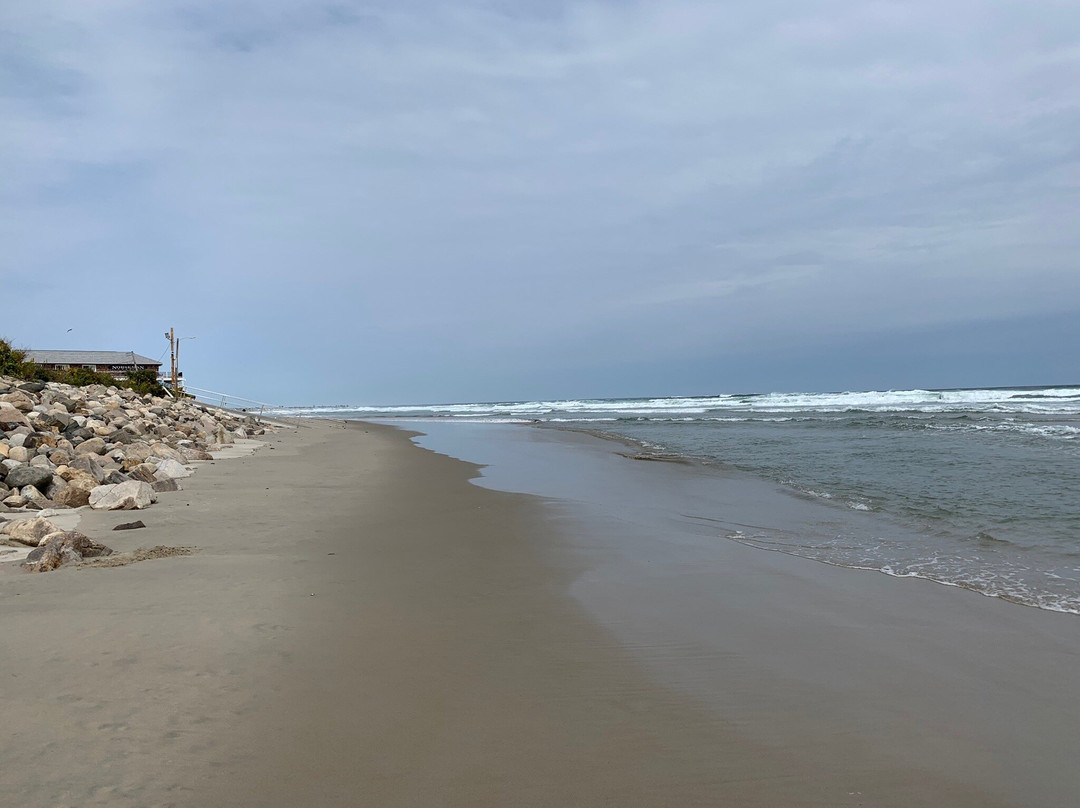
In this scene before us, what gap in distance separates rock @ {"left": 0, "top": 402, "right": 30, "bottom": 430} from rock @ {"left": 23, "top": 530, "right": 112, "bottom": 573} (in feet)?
20.2

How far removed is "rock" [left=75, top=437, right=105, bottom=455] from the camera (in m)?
9.87

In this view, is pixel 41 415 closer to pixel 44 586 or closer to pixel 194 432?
pixel 194 432

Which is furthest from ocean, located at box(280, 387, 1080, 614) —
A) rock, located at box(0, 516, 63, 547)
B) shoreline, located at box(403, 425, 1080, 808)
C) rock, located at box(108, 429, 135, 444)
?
rock, located at box(108, 429, 135, 444)

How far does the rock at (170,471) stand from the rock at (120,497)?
78.1 inches

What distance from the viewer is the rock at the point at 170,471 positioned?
9758 millimetres

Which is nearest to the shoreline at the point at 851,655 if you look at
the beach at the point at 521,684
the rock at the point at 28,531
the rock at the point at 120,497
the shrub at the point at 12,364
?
the beach at the point at 521,684

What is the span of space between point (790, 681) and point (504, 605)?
1.86 m

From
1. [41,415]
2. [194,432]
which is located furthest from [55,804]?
[194,432]

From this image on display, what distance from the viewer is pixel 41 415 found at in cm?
1120

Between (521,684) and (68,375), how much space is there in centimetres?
2864

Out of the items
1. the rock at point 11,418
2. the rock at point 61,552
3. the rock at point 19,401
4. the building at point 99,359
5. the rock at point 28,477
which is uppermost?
the building at point 99,359

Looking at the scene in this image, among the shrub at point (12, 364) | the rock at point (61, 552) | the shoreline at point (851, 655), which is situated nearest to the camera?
the shoreline at point (851, 655)

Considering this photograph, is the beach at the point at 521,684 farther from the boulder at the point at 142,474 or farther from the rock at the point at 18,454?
the rock at the point at 18,454

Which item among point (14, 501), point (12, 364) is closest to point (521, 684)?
point (14, 501)
